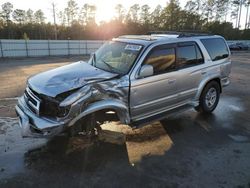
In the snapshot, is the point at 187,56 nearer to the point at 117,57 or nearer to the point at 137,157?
the point at 117,57

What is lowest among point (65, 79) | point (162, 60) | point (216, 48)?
point (65, 79)

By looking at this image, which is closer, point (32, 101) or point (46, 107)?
point (46, 107)

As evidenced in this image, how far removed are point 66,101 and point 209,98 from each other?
13.4ft

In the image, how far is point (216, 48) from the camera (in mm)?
6504

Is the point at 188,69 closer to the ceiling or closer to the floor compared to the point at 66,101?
closer to the ceiling

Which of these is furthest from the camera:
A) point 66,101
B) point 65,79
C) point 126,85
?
point 126,85

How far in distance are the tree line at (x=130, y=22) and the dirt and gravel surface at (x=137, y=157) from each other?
44.9 meters

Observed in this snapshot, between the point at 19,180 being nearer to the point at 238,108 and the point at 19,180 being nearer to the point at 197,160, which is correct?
the point at 197,160

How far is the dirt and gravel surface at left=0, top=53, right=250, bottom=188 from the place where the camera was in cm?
369

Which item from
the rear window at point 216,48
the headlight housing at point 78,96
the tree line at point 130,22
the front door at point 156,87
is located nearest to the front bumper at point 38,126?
the headlight housing at point 78,96

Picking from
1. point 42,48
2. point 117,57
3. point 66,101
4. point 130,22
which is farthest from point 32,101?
point 130,22

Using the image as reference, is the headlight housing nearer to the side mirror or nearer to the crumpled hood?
the crumpled hood

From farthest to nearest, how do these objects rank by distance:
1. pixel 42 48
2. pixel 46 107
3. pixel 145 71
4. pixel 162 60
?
pixel 42 48 → pixel 162 60 → pixel 145 71 → pixel 46 107

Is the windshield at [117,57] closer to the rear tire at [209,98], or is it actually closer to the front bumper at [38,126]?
the front bumper at [38,126]
